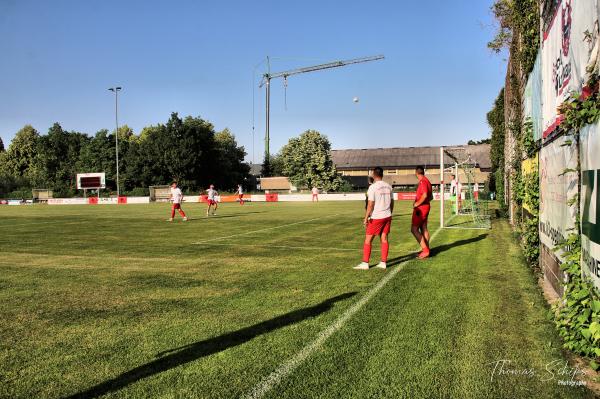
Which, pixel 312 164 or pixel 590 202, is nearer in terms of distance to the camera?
pixel 590 202

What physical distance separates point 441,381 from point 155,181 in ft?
253

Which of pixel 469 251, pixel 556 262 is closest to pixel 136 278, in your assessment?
pixel 556 262

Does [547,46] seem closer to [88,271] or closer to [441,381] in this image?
[441,381]

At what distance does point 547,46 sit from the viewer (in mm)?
6801

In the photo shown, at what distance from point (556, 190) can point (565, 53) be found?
Answer: 1854mm

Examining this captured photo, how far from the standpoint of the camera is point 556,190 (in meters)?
6.13

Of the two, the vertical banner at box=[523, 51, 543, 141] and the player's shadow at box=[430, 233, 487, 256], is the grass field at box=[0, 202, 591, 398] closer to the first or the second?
the player's shadow at box=[430, 233, 487, 256]

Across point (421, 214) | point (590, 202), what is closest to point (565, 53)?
point (590, 202)

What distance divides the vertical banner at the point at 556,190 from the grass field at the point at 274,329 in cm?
97

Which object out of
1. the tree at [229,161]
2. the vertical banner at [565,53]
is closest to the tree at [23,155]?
the tree at [229,161]

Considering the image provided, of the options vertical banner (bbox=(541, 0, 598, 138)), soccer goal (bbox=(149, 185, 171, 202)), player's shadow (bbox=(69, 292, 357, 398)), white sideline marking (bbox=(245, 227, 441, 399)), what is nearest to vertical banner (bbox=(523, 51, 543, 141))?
vertical banner (bbox=(541, 0, 598, 138))

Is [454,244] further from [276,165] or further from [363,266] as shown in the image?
[276,165]

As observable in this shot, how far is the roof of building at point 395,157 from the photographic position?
92.4 meters

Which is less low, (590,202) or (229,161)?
(229,161)
